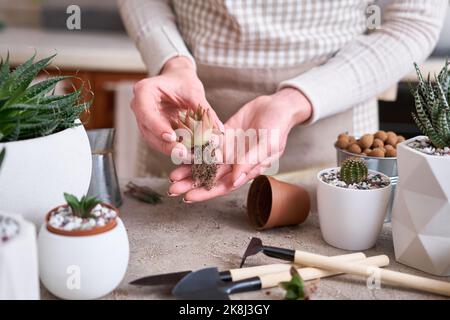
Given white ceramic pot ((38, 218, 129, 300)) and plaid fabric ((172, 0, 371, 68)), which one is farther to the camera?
plaid fabric ((172, 0, 371, 68))

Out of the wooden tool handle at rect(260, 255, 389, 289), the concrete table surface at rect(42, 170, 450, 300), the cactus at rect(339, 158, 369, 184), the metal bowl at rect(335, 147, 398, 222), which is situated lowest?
the concrete table surface at rect(42, 170, 450, 300)

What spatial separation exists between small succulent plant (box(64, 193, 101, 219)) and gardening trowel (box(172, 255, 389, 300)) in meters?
0.13

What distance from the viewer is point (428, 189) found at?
74 cm

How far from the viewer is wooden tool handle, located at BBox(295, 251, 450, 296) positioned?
0.71 m

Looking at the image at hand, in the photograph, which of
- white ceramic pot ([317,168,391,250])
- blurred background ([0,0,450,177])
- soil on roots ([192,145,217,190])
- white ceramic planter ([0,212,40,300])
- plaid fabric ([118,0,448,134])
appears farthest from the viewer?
blurred background ([0,0,450,177])

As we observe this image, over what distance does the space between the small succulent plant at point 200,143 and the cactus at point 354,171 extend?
0.66 ft

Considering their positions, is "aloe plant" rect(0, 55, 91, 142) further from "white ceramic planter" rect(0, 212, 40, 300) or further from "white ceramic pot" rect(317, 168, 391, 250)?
"white ceramic pot" rect(317, 168, 391, 250)

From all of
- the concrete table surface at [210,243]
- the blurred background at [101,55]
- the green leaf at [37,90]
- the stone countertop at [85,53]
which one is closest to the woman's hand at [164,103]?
the concrete table surface at [210,243]

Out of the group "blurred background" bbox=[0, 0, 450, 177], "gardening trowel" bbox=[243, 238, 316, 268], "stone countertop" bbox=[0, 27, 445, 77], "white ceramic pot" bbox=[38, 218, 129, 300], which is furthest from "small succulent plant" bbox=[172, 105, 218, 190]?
"stone countertop" bbox=[0, 27, 445, 77]

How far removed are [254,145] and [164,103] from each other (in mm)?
208

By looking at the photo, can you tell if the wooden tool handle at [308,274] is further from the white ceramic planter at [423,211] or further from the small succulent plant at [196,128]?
the small succulent plant at [196,128]

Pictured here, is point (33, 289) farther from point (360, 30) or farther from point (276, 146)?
point (360, 30)

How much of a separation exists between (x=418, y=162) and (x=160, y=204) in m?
0.43

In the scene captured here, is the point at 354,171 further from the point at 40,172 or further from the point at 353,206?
the point at 40,172
